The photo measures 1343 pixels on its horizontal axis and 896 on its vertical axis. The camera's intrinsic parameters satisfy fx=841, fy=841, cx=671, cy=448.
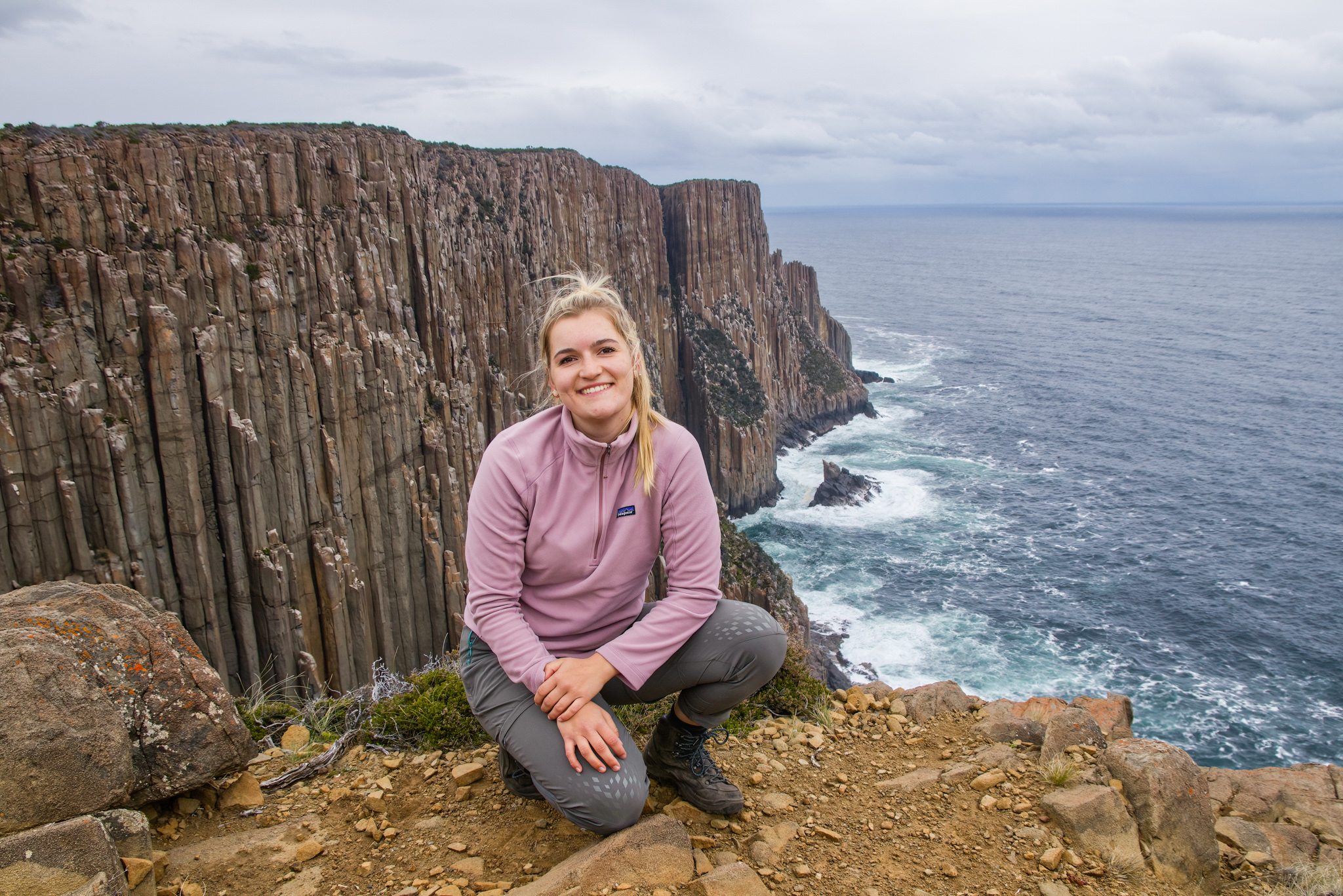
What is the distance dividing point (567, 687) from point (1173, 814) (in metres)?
5.51

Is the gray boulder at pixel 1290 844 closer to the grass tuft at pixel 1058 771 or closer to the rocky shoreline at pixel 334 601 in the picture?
the rocky shoreline at pixel 334 601

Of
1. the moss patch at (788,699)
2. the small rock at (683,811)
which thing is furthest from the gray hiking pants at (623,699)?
the moss patch at (788,699)

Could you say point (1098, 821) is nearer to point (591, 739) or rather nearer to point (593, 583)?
point (591, 739)

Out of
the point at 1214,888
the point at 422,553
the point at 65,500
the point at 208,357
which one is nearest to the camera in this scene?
the point at 1214,888

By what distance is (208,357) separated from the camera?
22516 millimetres

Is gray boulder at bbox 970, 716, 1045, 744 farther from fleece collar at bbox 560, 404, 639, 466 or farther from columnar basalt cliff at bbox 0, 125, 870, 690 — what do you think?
columnar basalt cliff at bbox 0, 125, 870, 690

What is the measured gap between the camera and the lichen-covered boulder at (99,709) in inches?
208

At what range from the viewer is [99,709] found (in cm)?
577

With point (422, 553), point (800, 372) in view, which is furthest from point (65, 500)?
point (800, 372)

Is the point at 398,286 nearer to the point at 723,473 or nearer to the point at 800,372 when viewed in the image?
the point at 723,473

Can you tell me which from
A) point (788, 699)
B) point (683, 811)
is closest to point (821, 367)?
point (788, 699)

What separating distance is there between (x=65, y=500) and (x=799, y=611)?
3158cm

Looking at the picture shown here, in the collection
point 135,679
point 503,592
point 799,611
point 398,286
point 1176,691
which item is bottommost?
point 1176,691

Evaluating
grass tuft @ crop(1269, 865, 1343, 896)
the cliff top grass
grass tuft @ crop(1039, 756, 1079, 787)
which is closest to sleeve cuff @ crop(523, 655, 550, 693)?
the cliff top grass
